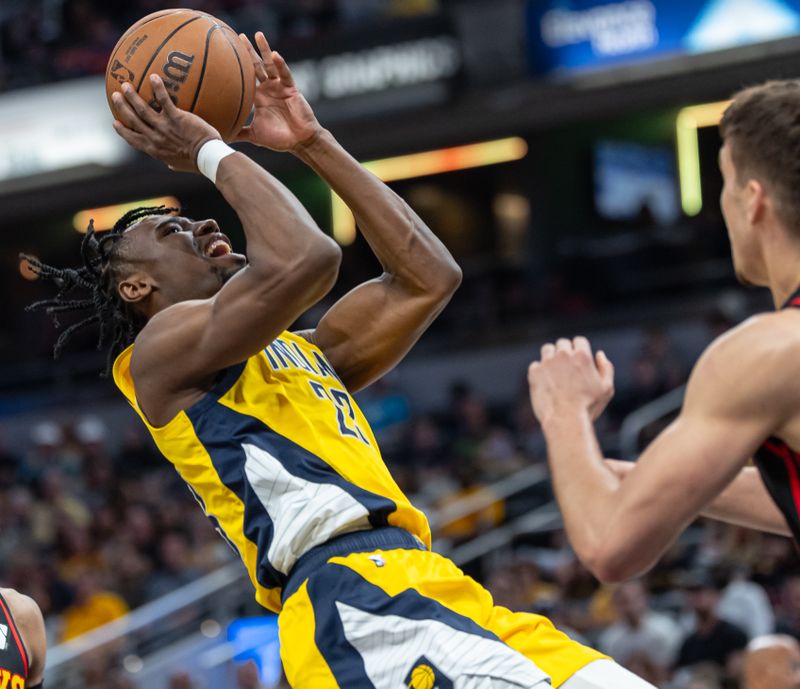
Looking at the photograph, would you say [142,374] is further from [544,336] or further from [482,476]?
[544,336]

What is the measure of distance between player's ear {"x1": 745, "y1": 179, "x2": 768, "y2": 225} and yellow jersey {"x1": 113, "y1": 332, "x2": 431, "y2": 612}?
115 cm

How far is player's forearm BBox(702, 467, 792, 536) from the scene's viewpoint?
290 centimetres

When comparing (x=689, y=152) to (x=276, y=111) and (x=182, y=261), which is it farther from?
(x=182, y=261)

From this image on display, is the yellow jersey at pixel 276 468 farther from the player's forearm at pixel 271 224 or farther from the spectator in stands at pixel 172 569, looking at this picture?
the spectator in stands at pixel 172 569

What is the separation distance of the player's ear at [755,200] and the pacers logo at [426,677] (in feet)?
3.92

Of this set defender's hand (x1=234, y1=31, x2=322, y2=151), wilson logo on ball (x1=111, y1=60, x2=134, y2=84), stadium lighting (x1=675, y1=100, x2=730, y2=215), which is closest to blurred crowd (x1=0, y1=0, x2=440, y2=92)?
stadium lighting (x1=675, y1=100, x2=730, y2=215)

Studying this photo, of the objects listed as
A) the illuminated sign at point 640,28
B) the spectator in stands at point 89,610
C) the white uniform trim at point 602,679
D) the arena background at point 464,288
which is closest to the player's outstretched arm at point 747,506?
the white uniform trim at point 602,679

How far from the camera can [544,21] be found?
492 inches

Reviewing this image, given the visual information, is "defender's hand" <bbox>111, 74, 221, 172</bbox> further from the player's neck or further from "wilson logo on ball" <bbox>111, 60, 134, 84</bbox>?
the player's neck

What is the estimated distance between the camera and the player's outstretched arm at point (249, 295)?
312 centimetres

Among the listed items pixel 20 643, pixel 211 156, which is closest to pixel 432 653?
pixel 211 156

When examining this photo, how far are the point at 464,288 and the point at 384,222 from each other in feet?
38.5

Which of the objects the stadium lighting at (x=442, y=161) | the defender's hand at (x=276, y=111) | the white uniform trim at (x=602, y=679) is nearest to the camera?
the white uniform trim at (x=602, y=679)

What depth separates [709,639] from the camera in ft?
23.8
